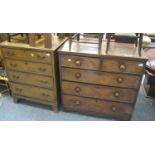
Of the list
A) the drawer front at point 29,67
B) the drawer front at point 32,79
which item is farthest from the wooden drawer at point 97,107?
the drawer front at point 29,67

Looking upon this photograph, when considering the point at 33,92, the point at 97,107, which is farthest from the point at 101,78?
the point at 33,92

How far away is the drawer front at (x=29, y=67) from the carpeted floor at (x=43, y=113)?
539 mm

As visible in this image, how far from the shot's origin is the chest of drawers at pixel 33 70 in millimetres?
1505

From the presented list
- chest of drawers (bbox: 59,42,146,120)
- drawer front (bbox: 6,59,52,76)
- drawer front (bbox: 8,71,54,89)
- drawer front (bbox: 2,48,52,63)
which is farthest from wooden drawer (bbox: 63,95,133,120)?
drawer front (bbox: 2,48,52,63)

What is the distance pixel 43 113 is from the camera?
6.17 ft

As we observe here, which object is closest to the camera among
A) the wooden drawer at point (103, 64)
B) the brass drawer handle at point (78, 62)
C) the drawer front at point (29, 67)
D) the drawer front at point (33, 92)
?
the wooden drawer at point (103, 64)

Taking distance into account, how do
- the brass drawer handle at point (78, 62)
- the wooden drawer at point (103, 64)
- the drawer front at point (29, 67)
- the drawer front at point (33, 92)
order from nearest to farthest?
the wooden drawer at point (103, 64) < the brass drawer handle at point (78, 62) < the drawer front at point (29, 67) < the drawer front at point (33, 92)

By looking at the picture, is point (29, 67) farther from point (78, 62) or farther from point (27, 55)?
point (78, 62)

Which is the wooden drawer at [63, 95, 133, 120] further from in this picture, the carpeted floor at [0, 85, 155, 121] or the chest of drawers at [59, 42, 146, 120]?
the carpeted floor at [0, 85, 155, 121]

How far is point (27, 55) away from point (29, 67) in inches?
5.4

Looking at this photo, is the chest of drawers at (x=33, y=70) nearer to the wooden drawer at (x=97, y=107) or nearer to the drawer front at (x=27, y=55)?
the drawer front at (x=27, y=55)
